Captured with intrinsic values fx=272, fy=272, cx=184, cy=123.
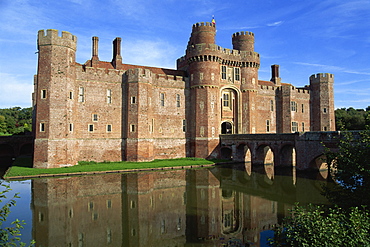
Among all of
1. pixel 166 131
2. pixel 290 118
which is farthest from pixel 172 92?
pixel 290 118

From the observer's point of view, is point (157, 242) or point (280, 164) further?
point (280, 164)

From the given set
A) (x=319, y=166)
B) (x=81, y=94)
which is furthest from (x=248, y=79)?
(x=81, y=94)

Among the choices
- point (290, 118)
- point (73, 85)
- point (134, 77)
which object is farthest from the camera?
point (290, 118)

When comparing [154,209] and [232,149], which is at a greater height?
[232,149]

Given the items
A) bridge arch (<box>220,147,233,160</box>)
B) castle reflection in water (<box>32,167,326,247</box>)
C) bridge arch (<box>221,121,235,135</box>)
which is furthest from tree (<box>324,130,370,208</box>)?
bridge arch (<box>221,121,235,135</box>)

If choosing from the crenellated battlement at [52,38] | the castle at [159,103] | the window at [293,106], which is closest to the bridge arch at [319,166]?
the castle at [159,103]

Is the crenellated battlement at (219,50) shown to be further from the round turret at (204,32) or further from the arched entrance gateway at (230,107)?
the arched entrance gateway at (230,107)

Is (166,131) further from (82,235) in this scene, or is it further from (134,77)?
(82,235)

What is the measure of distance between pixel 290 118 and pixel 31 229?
3952 centimetres

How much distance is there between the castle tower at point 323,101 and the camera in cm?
4381

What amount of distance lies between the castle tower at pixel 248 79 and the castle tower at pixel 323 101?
11.6m

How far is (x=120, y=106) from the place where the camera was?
3400 centimetres

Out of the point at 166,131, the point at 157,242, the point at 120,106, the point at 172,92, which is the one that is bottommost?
the point at 157,242

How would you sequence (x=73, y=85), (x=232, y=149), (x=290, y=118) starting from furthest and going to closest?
1. (x=290, y=118)
2. (x=232, y=149)
3. (x=73, y=85)
